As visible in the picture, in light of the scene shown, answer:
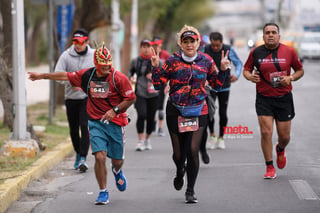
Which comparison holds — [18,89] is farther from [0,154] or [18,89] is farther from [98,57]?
[98,57]

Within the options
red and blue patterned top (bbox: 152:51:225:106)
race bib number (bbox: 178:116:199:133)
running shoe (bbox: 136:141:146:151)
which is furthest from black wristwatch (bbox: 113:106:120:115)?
running shoe (bbox: 136:141:146:151)

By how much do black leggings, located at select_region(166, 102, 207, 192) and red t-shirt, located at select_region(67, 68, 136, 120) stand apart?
503 mm

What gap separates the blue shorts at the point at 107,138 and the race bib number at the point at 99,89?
0.99 feet

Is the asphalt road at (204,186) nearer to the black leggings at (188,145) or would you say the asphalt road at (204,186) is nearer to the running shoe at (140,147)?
the running shoe at (140,147)

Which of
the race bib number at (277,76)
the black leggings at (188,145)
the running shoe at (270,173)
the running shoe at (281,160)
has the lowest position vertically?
the running shoe at (270,173)

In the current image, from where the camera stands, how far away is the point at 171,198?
8.67 m

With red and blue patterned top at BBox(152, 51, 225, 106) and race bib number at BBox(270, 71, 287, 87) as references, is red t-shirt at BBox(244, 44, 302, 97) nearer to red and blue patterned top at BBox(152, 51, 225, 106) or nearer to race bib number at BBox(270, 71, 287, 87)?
race bib number at BBox(270, 71, 287, 87)

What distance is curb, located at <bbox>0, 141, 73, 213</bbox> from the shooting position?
8375mm

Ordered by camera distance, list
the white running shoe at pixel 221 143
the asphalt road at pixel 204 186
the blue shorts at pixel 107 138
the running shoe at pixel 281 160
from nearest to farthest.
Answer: the asphalt road at pixel 204 186
the blue shorts at pixel 107 138
the running shoe at pixel 281 160
the white running shoe at pixel 221 143

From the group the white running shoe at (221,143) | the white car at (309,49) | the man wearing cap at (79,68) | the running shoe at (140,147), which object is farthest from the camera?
the white car at (309,49)

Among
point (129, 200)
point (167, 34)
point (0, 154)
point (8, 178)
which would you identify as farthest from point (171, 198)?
point (167, 34)

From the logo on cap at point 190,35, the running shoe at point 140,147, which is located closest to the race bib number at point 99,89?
the logo on cap at point 190,35

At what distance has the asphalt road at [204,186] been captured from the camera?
820cm

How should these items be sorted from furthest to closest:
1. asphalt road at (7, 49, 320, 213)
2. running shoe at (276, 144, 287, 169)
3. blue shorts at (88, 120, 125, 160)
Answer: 1. running shoe at (276, 144, 287, 169)
2. blue shorts at (88, 120, 125, 160)
3. asphalt road at (7, 49, 320, 213)
